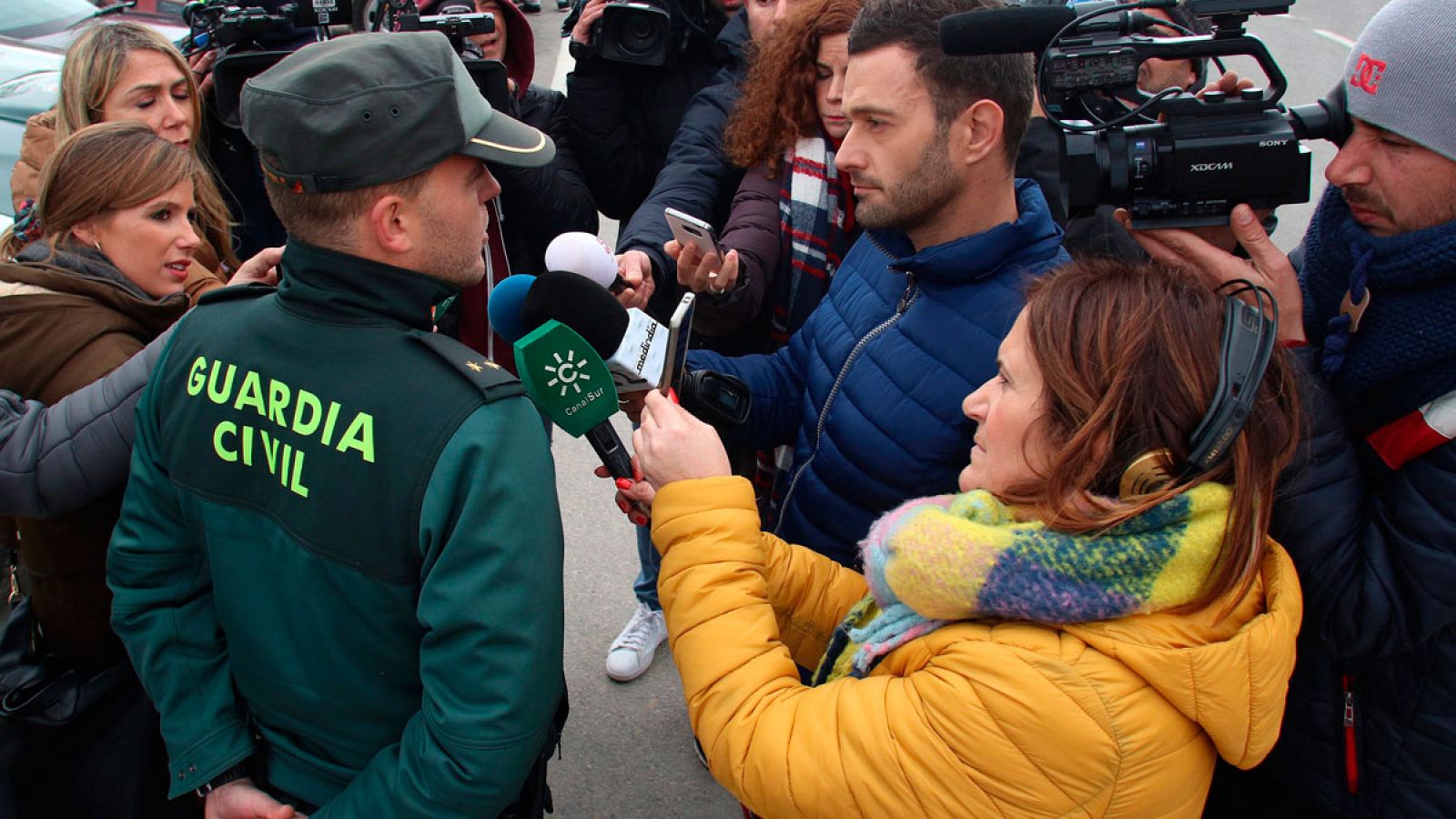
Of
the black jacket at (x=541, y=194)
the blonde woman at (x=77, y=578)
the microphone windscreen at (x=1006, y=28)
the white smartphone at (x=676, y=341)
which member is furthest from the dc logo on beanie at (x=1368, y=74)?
the blonde woman at (x=77, y=578)

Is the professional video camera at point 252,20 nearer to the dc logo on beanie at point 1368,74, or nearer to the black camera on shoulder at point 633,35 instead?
the black camera on shoulder at point 633,35

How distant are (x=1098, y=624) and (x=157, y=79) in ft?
9.08

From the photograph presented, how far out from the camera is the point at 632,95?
3.16m

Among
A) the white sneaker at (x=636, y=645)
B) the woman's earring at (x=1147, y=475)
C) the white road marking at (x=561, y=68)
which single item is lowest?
the white road marking at (x=561, y=68)

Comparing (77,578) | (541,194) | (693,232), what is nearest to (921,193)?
(693,232)

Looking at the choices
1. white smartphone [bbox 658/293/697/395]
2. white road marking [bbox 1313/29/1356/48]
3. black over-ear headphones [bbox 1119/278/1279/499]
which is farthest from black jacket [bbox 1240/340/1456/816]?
white road marking [bbox 1313/29/1356/48]

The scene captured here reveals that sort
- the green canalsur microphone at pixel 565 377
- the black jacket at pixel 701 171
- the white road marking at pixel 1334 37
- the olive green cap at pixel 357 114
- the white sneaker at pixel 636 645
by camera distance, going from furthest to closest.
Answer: the white road marking at pixel 1334 37, the white sneaker at pixel 636 645, the black jacket at pixel 701 171, the green canalsur microphone at pixel 565 377, the olive green cap at pixel 357 114

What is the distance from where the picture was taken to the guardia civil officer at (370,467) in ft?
4.40

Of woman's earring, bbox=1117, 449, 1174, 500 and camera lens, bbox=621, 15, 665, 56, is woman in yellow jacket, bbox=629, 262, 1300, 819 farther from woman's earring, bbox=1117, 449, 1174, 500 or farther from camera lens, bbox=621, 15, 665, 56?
camera lens, bbox=621, 15, 665, 56

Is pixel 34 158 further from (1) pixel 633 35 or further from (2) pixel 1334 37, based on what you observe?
(2) pixel 1334 37

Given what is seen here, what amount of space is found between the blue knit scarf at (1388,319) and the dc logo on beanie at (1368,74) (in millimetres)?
190

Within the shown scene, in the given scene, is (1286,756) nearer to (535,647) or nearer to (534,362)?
(535,647)

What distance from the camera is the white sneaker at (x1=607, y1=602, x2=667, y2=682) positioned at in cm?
320

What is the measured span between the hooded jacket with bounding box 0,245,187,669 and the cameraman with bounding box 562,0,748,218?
1.45m
